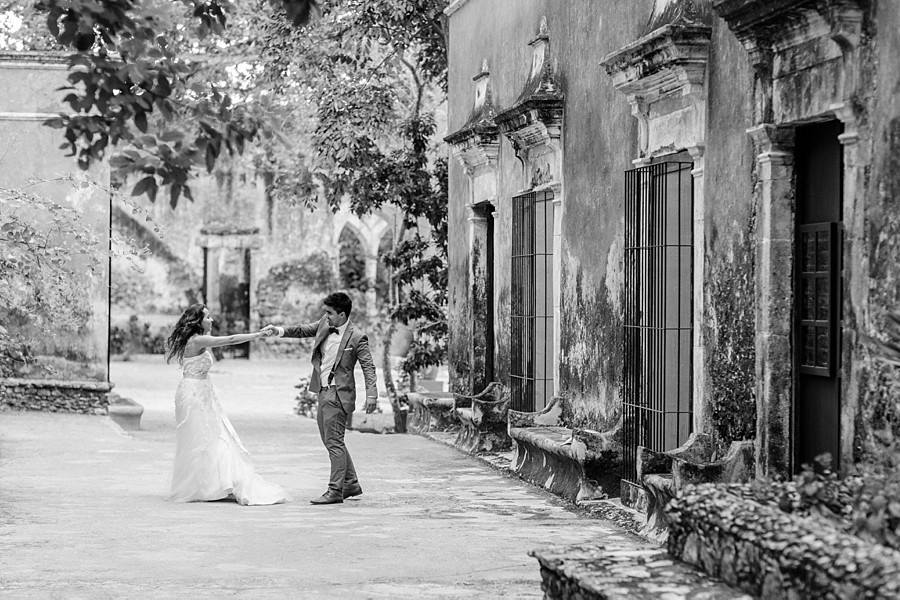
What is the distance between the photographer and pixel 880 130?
6.86m

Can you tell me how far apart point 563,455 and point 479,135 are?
15.2ft

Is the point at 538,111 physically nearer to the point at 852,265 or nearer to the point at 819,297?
the point at 819,297

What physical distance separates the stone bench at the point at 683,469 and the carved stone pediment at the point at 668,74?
194cm

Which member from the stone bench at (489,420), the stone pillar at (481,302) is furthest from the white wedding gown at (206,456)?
the stone pillar at (481,302)

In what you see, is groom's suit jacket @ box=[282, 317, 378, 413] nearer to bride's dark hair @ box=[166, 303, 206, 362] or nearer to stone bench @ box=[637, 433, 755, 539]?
bride's dark hair @ box=[166, 303, 206, 362]

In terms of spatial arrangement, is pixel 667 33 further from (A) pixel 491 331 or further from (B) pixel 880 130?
(A) pixel 491 331

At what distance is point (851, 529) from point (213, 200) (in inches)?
1266

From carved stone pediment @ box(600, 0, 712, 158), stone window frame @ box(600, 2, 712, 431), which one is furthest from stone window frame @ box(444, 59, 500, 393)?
stone window frame @ box(600, 2, 712, 431)

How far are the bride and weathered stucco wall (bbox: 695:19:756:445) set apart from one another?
149 inches

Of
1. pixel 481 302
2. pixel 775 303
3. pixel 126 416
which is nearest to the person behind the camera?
pixel 775 303

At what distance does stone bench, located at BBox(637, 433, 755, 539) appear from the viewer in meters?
8.27

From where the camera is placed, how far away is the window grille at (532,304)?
13375 mm

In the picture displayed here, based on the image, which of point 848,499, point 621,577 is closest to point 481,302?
point 621,577

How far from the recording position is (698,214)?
30.2 feet
